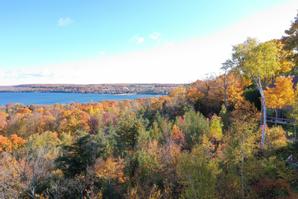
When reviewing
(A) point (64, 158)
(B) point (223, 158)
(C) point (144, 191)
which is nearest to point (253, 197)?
(B) point (223, 158)

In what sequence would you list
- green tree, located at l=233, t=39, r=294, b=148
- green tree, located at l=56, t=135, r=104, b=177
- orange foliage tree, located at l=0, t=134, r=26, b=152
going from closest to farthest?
1. green tree, located at l=233, t=39, r=294, b=148
2. green tree, located at l=56, t=135, r=104, b=177
3. orange foliage tree, located at l=0, t=134, r=26, b=152

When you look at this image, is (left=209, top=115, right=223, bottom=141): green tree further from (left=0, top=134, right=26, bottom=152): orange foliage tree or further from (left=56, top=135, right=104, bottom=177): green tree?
(left=0, top=134, right=26, bottom=152): orange foliage tree

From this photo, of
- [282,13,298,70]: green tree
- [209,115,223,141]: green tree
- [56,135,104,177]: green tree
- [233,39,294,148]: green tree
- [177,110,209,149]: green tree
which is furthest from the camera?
[177,110,209,149]: green tree

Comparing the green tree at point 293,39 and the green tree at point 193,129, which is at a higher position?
the green tree at point 293,39

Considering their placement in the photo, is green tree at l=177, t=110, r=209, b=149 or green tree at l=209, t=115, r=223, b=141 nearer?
green tree at l=209, t=115, r=223, b=141

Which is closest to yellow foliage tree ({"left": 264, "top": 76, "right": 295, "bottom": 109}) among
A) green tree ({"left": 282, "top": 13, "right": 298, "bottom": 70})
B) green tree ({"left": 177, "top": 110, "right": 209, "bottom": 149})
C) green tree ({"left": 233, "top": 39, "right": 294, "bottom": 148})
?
green tree ({"left": 177, "top": 110, "right": 209, "bottom": 149})

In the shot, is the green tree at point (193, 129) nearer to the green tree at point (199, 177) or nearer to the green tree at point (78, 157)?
the green tree at point (78, 157)

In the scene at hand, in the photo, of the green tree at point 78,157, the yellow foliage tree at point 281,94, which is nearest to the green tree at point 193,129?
the yellow foliage tree at point 281,94

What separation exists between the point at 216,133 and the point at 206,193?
1898cm

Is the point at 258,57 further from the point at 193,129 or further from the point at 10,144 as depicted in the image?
the point at 10,144

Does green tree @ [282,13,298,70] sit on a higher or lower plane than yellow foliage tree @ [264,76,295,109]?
higher

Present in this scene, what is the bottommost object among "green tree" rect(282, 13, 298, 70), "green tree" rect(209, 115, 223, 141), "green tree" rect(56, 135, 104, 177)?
"green tree" rect(56, 135, 104, 177)

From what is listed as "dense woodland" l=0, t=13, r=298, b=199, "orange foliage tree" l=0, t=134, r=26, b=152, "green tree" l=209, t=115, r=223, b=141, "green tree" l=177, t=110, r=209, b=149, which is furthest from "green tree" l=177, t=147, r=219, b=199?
"orange foliage tree" l=0, t=134, r=26, b=152

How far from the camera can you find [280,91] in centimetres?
3941
